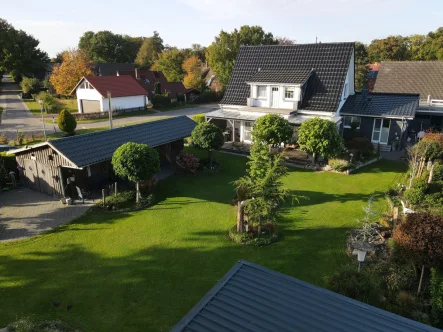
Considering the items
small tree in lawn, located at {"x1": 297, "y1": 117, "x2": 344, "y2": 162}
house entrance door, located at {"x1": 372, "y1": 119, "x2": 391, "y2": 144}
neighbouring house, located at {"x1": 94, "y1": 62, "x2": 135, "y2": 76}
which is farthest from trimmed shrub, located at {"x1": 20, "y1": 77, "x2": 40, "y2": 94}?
house entrance door, located at {"x1": 372, "y1": 119, "x2": 391, "y2": 144}

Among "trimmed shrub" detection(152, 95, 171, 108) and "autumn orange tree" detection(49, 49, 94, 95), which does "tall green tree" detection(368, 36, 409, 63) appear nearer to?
"trimmed shrub" detection(152, 95, 171, 108)

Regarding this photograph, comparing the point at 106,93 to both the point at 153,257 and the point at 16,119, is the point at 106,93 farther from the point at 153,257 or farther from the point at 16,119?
the point at 153,257

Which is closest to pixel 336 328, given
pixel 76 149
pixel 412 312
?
pixel 412 312

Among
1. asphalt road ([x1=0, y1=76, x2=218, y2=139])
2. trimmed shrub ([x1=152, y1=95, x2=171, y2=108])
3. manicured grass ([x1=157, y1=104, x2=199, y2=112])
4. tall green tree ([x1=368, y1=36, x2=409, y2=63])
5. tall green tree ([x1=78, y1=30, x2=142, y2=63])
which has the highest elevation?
tall green tree ([x1=78, y1=30, x2=142, y2=63])

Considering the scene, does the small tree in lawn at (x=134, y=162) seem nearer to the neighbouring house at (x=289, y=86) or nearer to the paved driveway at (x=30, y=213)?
the paved driveway at (x=30, y=213)

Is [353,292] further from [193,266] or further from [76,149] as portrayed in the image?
[76,149]

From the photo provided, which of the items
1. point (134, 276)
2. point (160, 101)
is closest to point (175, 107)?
point (160, 101)
